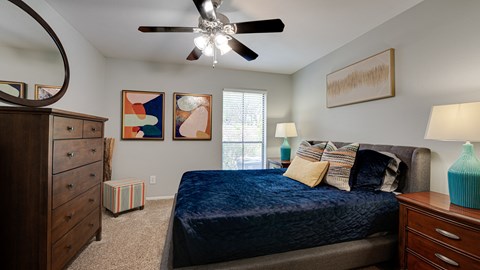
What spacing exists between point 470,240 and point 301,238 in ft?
3.08

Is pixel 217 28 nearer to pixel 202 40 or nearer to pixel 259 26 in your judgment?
pixel 202 40

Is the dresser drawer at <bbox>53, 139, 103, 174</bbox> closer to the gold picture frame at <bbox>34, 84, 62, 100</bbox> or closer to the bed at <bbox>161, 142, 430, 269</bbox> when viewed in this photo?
the gold picture frame at <bbox>34, 84, 62, 100</bbox>

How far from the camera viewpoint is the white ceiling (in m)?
1.92

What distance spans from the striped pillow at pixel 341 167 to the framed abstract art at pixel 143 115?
2780 mm

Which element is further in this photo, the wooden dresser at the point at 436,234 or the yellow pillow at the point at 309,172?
the yellow pillow at the point at 309,172

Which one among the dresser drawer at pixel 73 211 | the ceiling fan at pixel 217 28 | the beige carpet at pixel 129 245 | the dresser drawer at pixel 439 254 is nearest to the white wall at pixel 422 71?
the dresser drawer at pixel 439 254

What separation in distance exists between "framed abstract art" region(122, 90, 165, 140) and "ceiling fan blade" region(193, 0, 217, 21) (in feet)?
7.21

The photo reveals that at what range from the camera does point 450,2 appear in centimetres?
165

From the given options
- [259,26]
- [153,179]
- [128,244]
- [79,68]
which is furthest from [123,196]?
[259,26]

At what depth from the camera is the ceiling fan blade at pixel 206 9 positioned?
1.43 m

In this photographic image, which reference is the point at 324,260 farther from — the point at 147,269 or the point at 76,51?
the point at 76,51

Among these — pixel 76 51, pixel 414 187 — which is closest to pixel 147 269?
pixel 414 187

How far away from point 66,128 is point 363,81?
3084mm

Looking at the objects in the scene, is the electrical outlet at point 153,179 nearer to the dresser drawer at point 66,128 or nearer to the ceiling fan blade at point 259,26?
the dresser drawer at point 66,128
